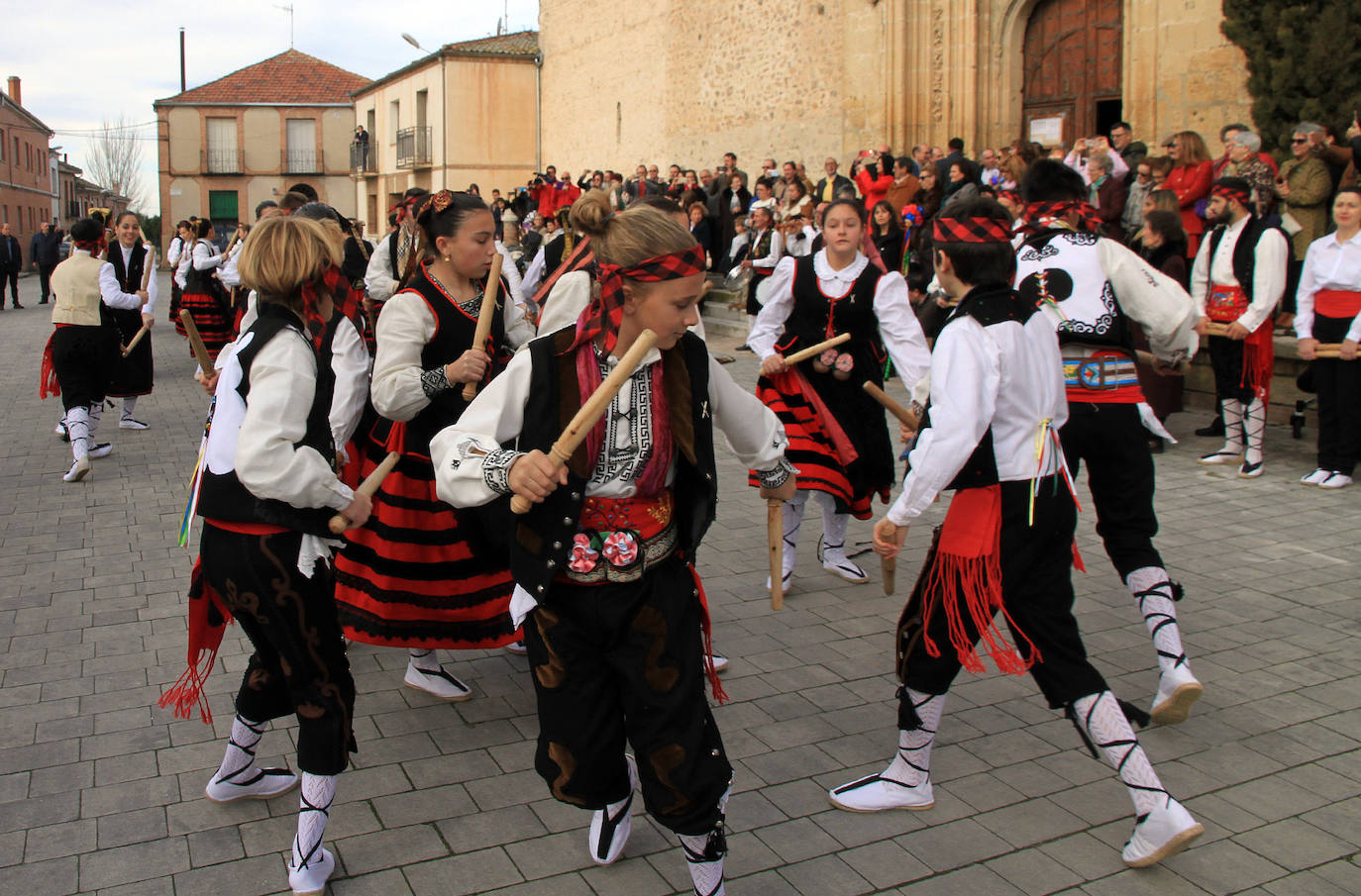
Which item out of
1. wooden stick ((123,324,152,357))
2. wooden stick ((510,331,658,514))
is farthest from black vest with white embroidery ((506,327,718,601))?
wooden stick ((123,324,152,357))

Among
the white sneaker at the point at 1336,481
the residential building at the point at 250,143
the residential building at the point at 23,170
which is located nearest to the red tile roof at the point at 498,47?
the residential building at the point at 250,143

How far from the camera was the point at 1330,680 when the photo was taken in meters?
4.51

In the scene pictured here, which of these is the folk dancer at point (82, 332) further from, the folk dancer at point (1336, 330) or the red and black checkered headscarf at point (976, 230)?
the folk dancer at point (1336, 330)

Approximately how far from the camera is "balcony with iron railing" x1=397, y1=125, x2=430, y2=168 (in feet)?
129

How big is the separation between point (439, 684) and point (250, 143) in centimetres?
5431

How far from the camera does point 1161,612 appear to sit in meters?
4.15

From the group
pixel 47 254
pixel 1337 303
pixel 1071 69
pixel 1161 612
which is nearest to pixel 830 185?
pixel 1071 69

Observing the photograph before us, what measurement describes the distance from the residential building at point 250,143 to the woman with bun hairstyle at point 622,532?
53.0 m

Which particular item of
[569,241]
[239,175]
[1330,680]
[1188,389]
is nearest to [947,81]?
[1188,389]

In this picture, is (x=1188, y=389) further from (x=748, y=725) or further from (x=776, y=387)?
(x=748, y=725)

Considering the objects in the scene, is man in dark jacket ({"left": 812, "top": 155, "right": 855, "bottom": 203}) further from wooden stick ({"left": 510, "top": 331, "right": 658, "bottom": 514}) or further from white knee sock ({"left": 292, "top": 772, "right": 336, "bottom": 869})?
wooden stick ({"left": 510, "top": 331, "right": 658, "bottom": 514})

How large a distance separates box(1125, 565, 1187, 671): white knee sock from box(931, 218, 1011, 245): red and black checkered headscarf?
1.55 m

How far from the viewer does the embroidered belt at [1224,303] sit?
8297 millimetres

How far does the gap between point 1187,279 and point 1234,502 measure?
9.06 feet
